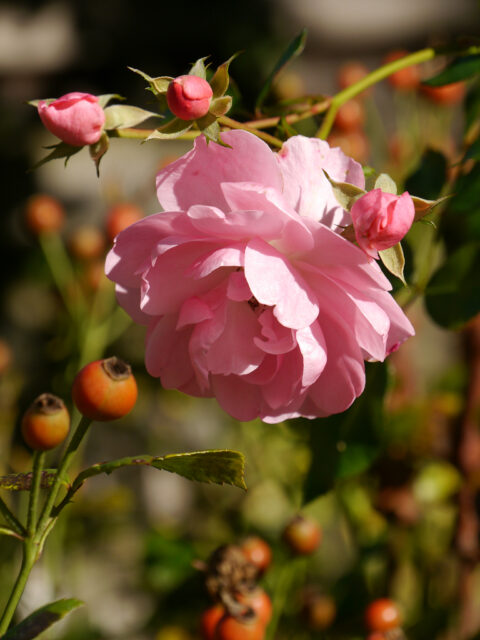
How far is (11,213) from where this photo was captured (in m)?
1.29

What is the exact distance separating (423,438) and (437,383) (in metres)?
0.16

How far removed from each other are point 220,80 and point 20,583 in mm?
264

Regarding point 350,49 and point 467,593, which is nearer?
point 467,593

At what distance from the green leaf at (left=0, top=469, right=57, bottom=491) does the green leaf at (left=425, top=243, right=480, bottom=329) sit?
1.01ft

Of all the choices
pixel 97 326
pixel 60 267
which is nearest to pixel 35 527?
pixel 97 326

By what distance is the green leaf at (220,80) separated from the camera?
36cm

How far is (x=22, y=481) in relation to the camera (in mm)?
380

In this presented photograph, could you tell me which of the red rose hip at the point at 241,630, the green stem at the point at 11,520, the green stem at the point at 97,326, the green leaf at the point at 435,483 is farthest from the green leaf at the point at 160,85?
the green leaf at the point at 435,483

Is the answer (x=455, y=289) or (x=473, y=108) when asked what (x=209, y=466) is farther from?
(x=473, y=108)

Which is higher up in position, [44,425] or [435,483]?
[44,425]

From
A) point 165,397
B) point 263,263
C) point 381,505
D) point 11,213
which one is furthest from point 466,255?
point 11,213

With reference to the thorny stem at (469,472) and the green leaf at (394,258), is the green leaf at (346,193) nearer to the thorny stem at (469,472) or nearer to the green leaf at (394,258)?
the green leaf at (394,258)

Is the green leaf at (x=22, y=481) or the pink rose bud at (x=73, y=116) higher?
the pink rose bud at (x=73, y=116)

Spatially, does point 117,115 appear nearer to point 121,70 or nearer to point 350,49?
point 121,70
